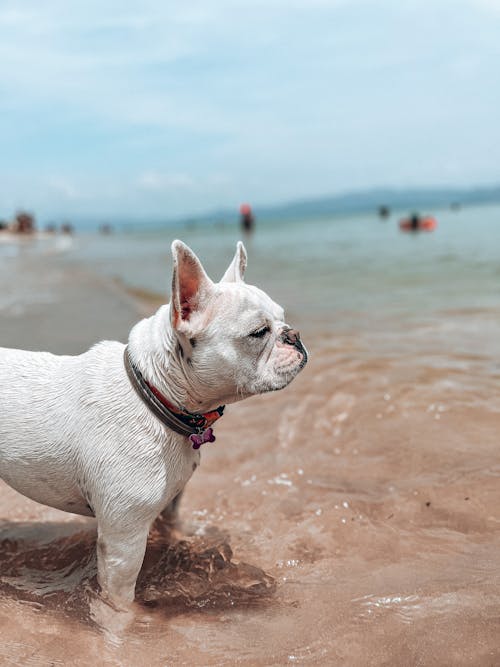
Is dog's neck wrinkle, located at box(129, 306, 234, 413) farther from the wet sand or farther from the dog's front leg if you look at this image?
the wet sand

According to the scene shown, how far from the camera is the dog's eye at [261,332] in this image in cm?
319

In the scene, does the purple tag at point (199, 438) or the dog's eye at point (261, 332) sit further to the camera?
the purple tag at point (199, 438)

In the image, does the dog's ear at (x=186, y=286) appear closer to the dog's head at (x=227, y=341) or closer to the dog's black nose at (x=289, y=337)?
the dog's head at (x=227, y=341)

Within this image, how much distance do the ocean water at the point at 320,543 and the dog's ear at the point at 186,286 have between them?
187 centimetres

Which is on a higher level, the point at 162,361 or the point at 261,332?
the point at 261,332

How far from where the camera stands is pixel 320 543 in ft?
13.9

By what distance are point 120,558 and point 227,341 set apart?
55.8 inches

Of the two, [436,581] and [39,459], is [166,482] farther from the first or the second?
[436,581]

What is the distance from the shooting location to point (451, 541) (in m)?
4.08

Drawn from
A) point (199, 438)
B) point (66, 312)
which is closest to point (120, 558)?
point (199, 438)

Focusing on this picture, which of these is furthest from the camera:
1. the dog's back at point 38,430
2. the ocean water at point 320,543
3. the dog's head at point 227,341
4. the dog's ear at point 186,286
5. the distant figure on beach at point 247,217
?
the distant figure on beach at point 247,217

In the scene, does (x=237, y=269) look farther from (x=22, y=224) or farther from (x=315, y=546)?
(x=22, y=224)

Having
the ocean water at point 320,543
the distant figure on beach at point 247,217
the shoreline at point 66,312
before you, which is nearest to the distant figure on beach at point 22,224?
the distant figure on beach at point 247,217

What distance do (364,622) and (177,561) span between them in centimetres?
143
